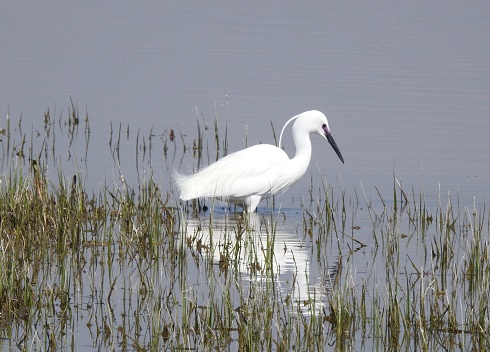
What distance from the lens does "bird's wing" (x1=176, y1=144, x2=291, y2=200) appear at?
1058cm

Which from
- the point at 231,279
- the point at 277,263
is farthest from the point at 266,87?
the point at 231,279

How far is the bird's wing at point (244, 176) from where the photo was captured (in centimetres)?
1058

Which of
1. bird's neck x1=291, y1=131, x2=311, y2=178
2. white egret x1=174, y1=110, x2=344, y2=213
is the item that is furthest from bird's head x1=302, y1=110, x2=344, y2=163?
white egret x1=174, y1=110, x2=344, y2=213

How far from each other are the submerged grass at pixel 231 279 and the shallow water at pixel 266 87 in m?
0.23

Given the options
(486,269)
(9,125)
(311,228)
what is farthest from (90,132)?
(486,269)

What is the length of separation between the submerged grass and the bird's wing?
0.23 meters

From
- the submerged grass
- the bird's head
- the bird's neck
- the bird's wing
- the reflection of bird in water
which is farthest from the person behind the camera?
the bird's head

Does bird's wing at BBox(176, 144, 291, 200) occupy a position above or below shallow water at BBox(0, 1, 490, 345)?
below

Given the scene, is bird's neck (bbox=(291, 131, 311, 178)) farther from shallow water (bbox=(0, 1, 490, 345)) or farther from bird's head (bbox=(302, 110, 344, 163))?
shallow water (bbox=(0, 1, 490, 345))

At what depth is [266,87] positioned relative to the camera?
16.3 meters

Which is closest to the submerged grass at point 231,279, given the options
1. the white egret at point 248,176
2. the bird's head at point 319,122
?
the white egret at point 248,176

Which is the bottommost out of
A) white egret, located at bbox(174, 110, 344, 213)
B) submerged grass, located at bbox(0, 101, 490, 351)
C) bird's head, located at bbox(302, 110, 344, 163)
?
submerged grass, located at bbox(0, 101, 490, 351)

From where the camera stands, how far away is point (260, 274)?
25.1ft

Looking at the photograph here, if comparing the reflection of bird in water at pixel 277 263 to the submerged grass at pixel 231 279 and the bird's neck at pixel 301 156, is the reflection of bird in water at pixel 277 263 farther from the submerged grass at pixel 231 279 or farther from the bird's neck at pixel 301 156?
the bird's neck at pixel 301 156
